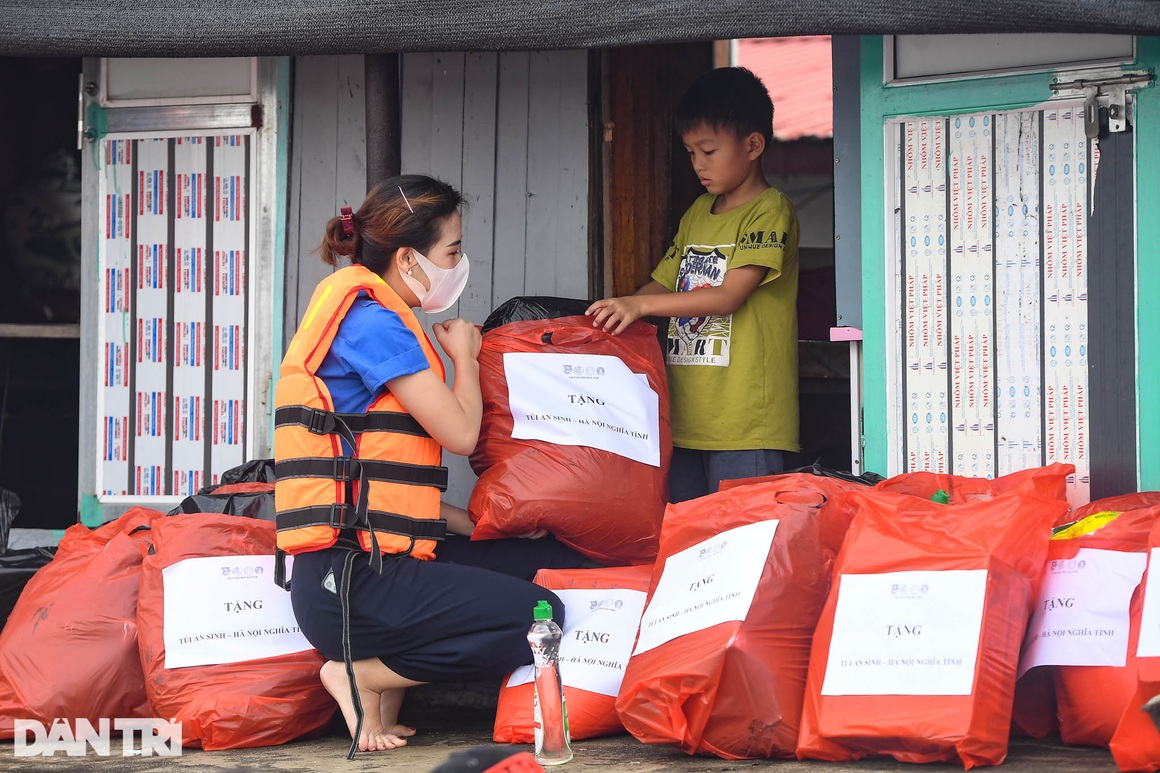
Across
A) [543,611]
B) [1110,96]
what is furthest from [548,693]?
[1110,96]

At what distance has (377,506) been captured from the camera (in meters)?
2.92

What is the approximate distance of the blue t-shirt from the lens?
9.49 feet

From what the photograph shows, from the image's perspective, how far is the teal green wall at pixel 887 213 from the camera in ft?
9.94

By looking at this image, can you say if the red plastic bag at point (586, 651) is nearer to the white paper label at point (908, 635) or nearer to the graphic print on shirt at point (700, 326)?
the white paper label at point (908, 635)

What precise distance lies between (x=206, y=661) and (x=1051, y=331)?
2260mm

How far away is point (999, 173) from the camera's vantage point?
3.21 m

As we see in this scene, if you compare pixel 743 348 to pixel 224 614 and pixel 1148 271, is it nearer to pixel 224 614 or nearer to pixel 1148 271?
pixel 1148 271

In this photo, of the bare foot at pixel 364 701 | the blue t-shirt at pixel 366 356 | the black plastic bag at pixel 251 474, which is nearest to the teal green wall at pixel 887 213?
the blue t-shirt at pixel 366 356

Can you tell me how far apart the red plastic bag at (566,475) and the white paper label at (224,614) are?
1.76ft

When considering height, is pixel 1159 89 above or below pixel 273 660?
above

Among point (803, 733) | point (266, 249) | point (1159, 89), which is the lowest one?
point (803, 733)

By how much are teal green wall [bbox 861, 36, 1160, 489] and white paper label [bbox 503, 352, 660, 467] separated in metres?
0.61

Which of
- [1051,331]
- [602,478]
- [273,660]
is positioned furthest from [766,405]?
[273,660]

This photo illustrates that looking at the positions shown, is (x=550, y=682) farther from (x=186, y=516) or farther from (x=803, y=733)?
(x=186, y=516)
